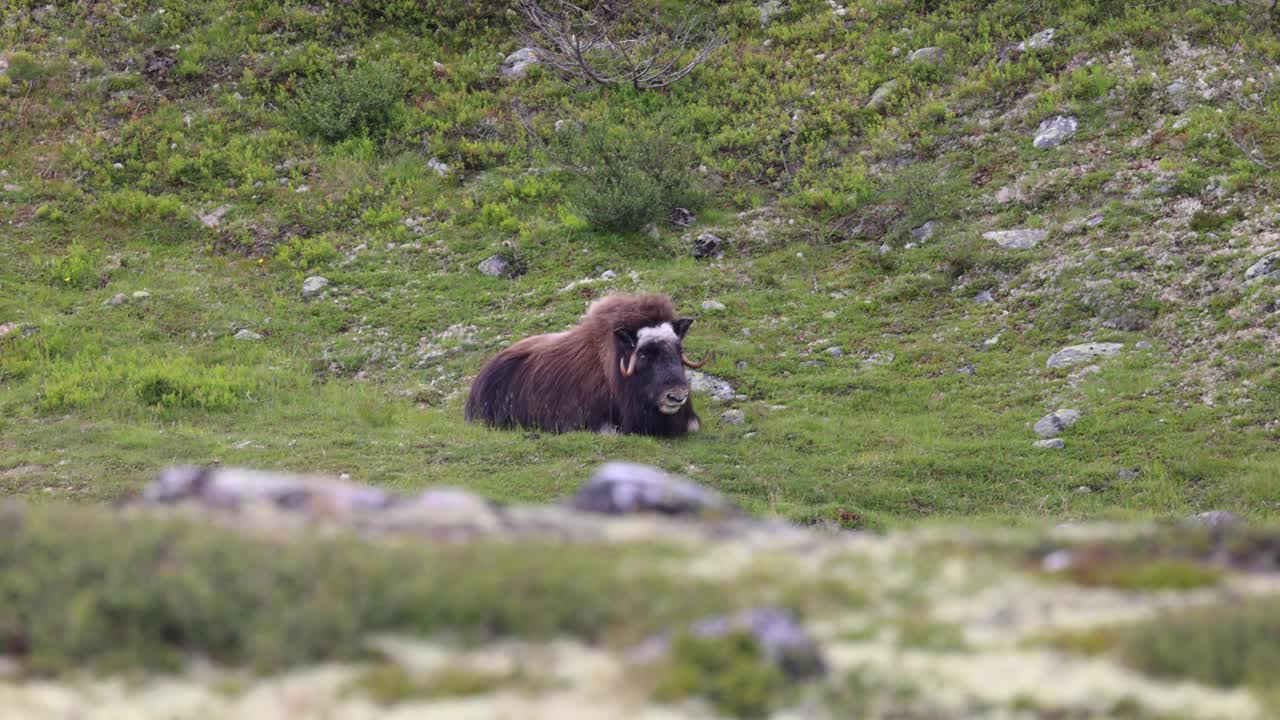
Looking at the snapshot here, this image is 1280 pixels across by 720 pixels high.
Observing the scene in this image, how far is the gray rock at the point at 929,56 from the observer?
19141 millimetres

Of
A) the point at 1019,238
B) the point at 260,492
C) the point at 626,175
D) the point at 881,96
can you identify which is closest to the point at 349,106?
the point at 626,175

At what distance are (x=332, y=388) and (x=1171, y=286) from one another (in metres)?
9.57

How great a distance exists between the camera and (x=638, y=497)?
12.8 feet

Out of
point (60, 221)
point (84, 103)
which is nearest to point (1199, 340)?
point (60, 221)

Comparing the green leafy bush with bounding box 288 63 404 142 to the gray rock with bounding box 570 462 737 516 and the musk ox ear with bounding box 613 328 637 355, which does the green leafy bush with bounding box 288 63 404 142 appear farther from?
the gray rock with bounding box 570 462 737 516

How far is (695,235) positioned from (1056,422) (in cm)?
730

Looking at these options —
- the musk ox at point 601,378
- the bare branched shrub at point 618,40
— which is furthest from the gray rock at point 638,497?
the bare branched shrub at point 618,40

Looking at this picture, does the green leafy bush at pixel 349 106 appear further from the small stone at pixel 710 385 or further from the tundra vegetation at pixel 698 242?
the small stone at pixel 710 385

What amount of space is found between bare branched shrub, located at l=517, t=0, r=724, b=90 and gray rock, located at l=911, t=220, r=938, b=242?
21.5ft

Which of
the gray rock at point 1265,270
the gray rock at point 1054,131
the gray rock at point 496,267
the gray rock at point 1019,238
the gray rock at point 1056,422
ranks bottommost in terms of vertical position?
the gray rock at point 1056,422

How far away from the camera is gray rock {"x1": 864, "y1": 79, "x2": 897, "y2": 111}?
61.3 feet

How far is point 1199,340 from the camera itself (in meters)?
11.3

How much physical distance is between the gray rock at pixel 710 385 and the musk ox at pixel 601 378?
22cm

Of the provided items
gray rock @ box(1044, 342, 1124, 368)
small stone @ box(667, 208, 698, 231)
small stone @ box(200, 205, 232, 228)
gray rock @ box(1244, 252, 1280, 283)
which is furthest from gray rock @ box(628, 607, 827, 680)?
small stone @ box(200, 205, 232, 228)
